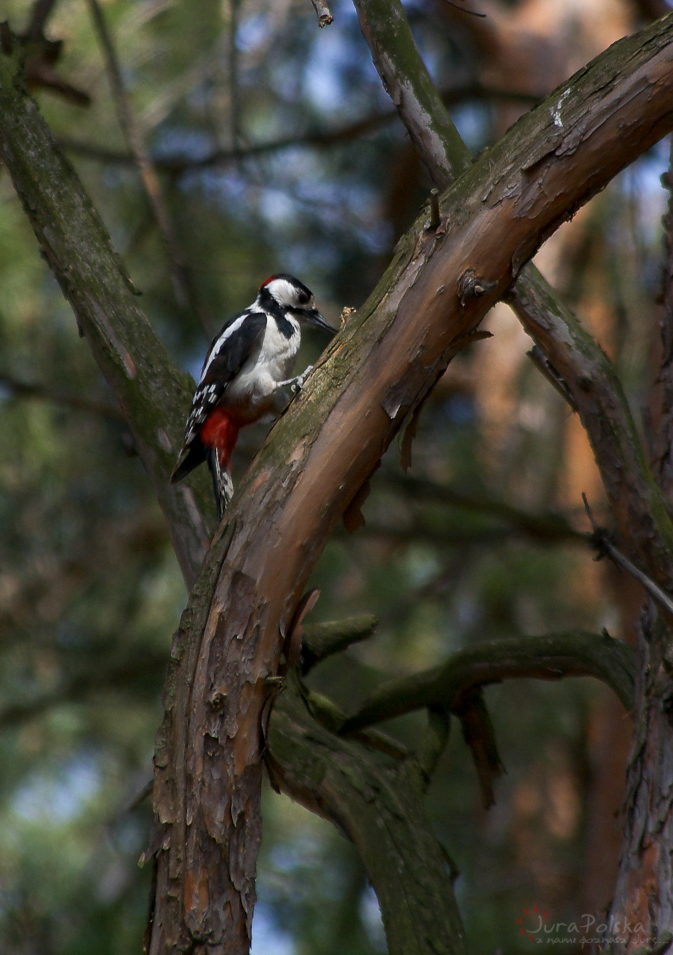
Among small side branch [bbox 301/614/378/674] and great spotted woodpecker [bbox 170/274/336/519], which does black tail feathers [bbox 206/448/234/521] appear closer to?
great spotted woodpecker [bbox 170/274/336/519]

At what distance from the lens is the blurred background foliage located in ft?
14.8

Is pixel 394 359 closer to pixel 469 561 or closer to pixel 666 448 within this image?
pixel 666 448

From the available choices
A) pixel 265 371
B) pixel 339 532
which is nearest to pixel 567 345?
pixel 265 371

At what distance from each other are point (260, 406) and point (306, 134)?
238 centimetres

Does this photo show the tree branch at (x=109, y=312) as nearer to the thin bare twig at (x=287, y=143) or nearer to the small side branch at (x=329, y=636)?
the small side branch at (x=329, y=636)

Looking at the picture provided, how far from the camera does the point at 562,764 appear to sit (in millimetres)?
6020

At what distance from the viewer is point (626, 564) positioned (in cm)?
192

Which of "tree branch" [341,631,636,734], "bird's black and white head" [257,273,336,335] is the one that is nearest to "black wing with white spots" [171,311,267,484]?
"bird's black and white head" [257,273,336,335]

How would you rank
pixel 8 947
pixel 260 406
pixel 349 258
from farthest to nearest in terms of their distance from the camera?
pixel 349 258 → pixel 8 947 → pixel 260 406

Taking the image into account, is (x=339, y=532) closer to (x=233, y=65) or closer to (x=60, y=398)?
(x=60, y=398)

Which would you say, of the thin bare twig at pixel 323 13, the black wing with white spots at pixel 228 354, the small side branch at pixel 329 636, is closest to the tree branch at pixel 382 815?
the small side branch at pixel 329 636

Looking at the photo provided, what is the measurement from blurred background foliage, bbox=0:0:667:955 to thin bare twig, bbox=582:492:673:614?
1.91 m

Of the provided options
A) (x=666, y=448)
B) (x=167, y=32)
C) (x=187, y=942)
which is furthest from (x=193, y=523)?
(x=167, y=32)

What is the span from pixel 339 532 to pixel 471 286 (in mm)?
3145
